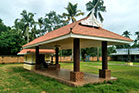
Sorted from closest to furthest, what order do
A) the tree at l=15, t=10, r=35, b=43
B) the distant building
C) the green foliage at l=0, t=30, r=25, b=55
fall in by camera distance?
the green foliage at l=0, t=30, r=25, b=55 < the tree at l=15, t=10, r=35, b=43 < the distant building

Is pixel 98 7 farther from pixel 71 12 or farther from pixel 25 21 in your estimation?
pixel 25 21

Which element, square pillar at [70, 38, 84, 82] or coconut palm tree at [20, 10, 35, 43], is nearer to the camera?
square pillar at [70, 38, 84, 82]

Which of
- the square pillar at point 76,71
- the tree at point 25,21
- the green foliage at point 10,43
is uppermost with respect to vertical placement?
the tree at point 25,21

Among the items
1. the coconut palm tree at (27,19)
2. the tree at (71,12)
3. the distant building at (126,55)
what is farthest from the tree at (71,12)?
the distant building at (126,55)

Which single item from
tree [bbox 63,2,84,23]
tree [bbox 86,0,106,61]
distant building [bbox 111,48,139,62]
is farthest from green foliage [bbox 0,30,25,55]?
distant building [bbox 111,48,139,62]

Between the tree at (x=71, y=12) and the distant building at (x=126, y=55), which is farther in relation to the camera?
the distant building at (x=126, y=55)

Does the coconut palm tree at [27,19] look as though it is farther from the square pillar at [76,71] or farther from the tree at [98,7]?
the square pillar at [76,71]

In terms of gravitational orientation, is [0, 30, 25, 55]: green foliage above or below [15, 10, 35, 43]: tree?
below

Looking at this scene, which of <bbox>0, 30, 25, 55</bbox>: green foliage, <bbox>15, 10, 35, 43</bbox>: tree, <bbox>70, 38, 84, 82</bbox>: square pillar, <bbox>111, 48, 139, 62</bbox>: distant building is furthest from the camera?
<bbox>111, 48, 139, 62</bbox>: distant building

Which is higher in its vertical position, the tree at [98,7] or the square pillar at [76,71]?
the tree at [98,7]

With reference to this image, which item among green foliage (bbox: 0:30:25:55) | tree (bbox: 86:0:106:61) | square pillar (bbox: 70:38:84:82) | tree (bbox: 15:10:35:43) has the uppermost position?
tree (bbox: 86:0:106:61)

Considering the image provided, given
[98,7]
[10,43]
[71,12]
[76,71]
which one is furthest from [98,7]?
[76,71]

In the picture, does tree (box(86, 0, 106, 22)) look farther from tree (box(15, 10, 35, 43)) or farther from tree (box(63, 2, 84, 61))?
tree (box(15, 10, 35, 43))

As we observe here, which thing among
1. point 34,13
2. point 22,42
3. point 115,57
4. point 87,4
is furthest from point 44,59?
point 115,57
